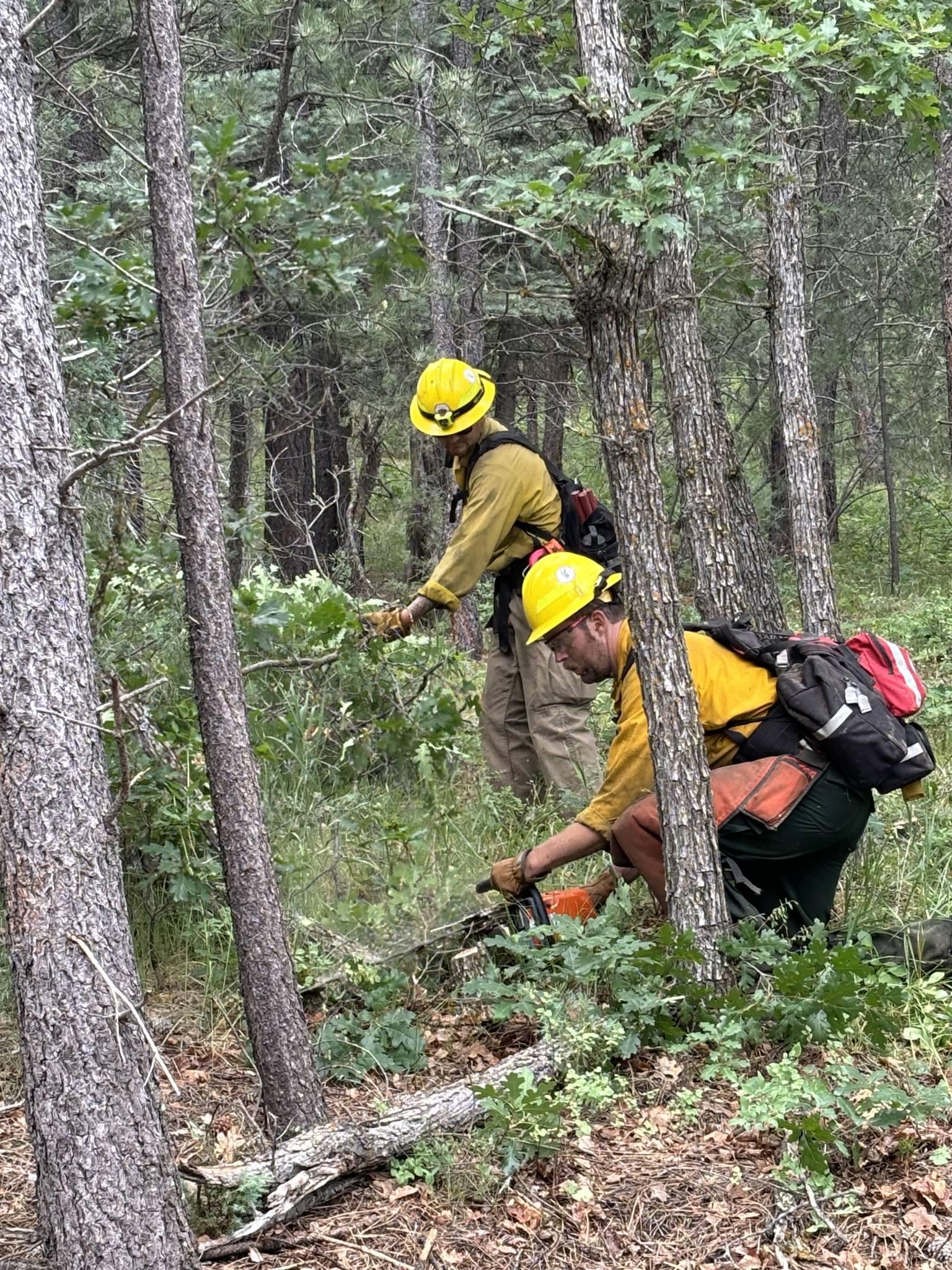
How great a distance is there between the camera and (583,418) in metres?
18.4

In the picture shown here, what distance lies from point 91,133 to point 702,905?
9.36m

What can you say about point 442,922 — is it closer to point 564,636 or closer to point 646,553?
point 564,636

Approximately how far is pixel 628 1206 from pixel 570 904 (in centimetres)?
137

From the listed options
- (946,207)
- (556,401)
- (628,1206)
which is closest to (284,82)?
(556,401)

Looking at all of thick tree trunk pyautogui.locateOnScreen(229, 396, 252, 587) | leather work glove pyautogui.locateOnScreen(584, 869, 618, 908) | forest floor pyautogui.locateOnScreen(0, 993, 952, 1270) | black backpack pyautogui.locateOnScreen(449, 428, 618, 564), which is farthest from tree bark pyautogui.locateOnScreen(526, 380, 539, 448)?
forest floor pyautogui.locateOnScreen(0, 993, 952, 1270)

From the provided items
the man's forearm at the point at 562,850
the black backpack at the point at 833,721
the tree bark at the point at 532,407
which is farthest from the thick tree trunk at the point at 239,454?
the black backpack at the point at 833,721

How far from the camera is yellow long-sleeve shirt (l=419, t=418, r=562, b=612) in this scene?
5.41 meters

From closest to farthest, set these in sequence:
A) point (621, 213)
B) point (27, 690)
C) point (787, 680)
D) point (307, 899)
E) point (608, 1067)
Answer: point (27, 690)
point (621, 213)
point (608, 1067)
point (787, 680)
point (307, 899)

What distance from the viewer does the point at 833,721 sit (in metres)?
4.04

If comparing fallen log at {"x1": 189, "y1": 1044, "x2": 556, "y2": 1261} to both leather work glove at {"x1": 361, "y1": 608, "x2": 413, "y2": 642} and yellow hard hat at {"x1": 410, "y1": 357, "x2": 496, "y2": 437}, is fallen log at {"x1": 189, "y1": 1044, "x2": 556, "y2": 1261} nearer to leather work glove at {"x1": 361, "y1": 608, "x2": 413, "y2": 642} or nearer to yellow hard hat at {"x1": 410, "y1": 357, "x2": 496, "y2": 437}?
leather work glove at {"x1": 361, "y1": 608, "x2": 413, "y2": 642}

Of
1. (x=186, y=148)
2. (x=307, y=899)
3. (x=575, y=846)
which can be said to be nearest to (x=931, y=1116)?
(x=575, y=846)

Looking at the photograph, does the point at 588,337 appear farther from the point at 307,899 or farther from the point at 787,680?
the point at 307,899

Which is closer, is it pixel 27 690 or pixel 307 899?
pixel 27 690

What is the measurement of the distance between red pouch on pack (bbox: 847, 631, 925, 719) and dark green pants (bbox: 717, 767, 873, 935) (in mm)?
350
